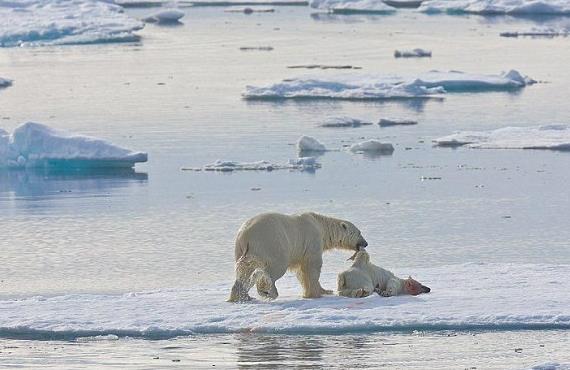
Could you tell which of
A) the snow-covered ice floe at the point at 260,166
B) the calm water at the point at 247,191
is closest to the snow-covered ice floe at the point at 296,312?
the calm water at the point at 247,191

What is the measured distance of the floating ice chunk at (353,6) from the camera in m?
47.4

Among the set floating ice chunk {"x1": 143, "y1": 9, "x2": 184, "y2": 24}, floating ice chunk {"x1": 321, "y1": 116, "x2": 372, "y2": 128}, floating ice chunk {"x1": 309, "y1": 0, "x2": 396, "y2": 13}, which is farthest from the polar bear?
floating ice chunk {"x1": 309, "y1": 0, "x2": 396, "y2": 13}

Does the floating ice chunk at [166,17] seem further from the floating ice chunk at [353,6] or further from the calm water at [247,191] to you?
the calm water at [247,191]

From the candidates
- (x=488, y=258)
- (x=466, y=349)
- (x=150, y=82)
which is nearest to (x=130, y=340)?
(x=466, y=349)

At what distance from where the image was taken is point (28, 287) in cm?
1140

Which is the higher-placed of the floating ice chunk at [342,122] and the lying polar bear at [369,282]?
the lying polar bear at [369,282]

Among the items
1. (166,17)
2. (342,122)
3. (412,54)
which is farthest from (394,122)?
(166,17)

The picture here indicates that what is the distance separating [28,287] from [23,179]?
7492mm

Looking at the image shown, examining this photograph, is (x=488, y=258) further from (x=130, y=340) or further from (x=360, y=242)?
(x=130, y=340)

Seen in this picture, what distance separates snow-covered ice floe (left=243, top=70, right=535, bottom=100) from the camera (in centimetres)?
2567

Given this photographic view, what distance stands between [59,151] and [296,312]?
33.5 feet

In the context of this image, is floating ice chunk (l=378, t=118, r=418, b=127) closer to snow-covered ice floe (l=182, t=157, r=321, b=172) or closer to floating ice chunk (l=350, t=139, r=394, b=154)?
floating ice chunk (l=350, t=139, r=394, b=154)

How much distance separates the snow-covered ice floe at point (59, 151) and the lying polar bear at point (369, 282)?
8993mm

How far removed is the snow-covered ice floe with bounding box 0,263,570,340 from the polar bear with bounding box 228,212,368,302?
0.42 ft
